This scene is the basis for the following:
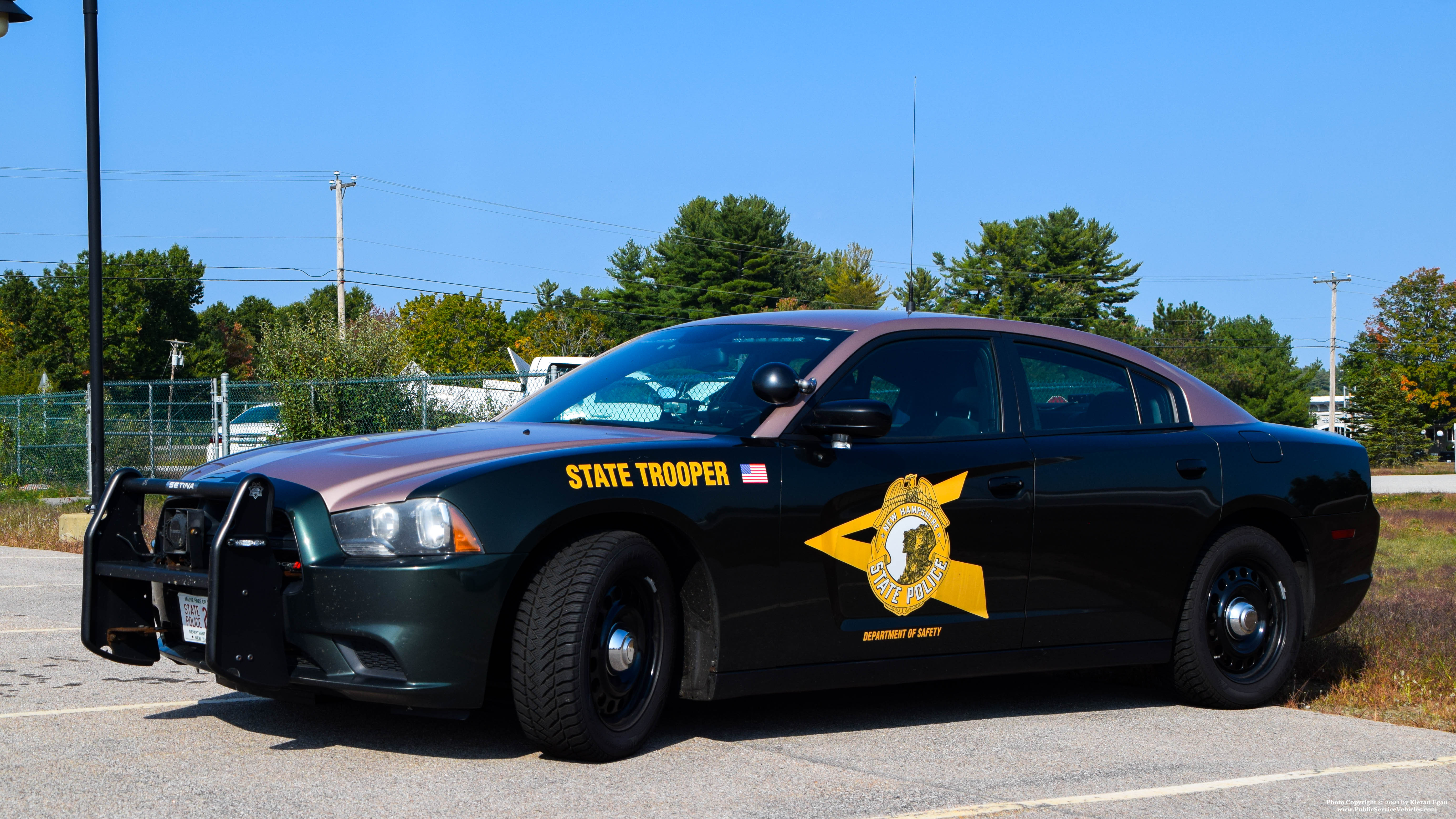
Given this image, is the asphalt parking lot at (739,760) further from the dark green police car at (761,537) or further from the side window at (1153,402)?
the side window at (1153,402)

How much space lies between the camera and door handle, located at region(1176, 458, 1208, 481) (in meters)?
5.93

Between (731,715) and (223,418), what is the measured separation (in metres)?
13.5

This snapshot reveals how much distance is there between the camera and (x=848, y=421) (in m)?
4.95

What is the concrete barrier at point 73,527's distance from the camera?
1414 cm

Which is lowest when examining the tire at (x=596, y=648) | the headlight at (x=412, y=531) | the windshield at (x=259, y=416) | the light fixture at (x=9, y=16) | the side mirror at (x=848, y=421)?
the tire at (x=596, y=648)

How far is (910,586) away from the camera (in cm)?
521

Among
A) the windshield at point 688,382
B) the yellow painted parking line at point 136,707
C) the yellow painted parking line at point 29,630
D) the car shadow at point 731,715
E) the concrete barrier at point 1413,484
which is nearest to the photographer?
the car shadow at point 731,715

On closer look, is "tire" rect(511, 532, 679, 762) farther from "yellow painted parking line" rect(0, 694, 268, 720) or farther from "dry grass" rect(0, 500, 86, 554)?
"dry grass" rect(0, 500, 86, 554)

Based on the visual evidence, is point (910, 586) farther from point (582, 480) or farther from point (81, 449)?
point (81, 449)

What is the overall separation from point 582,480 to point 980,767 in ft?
5.50

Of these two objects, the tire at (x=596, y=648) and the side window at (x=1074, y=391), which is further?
the side window at (x=1074, y=391)

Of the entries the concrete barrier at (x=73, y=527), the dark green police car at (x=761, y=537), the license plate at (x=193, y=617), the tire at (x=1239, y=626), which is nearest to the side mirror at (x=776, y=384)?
the dark green police car at (x=761, y=537)

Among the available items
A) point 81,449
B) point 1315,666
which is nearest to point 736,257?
point 81,449

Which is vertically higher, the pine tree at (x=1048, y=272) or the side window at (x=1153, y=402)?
the pine tree at (x=1048, y=272)
